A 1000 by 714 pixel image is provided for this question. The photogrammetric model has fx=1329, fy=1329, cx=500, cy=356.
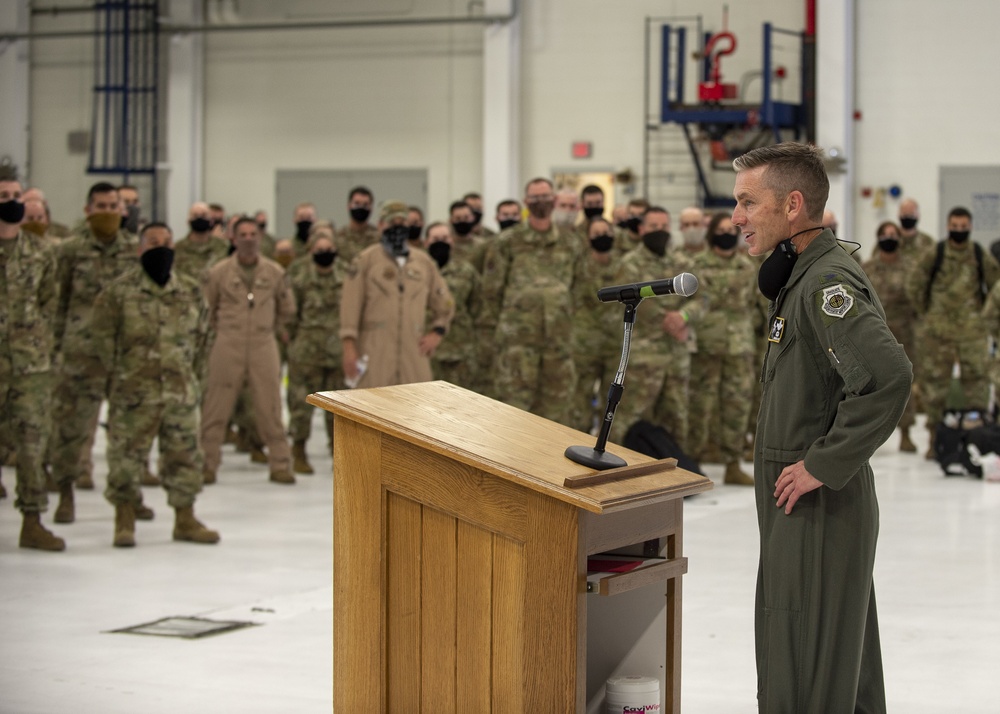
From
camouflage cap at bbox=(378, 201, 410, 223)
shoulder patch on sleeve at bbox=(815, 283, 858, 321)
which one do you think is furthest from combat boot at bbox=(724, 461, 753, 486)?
shoulder patch on sleeve at bbox=(815, 283, 858, 321)

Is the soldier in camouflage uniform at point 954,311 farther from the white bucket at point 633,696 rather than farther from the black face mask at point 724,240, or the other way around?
the white bucket at point 633,696

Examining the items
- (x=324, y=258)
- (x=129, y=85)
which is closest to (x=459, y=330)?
(x=324, y=258)

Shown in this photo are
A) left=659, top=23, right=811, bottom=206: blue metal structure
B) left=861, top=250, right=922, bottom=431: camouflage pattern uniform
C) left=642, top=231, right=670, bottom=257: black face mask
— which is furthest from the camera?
left=659, top=23, right=811, bottom=206: blue metal structure

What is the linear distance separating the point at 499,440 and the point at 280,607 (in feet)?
8.04

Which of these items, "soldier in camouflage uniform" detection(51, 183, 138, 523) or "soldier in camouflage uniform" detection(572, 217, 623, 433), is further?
"soldier in camouflage uniform" detection(572, 217, 623, 433)

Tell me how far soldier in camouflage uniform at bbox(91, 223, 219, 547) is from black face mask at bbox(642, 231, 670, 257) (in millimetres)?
2852

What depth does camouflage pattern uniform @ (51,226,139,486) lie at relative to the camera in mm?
6422

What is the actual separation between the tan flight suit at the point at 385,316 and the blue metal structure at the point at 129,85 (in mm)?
9136

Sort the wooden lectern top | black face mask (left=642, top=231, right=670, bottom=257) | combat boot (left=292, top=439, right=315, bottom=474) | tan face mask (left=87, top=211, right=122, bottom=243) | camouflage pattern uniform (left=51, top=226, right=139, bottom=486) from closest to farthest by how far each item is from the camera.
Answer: the wooden lectern top < tan face mask (left=87, top=211, right=122, bottom=243) < camouflage pattern uniform (left=51, top=226, right=139, bottom=486) < black face mask (left=642, top=231, right=670, bottom=257) < combat boot (left=292, top=439, right=315, bottom=474)

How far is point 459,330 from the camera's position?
28.0ft

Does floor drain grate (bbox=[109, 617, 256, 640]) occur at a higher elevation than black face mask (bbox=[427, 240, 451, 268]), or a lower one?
lower

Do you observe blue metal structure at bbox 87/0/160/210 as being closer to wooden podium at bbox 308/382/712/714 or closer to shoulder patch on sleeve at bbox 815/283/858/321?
wooden podium at bbox 308/382/712/714

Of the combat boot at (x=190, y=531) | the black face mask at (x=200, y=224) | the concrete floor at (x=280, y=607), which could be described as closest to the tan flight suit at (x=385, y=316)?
the concrete floor at (x=280, y=607)

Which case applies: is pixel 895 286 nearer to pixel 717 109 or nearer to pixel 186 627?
pixel 717 109
